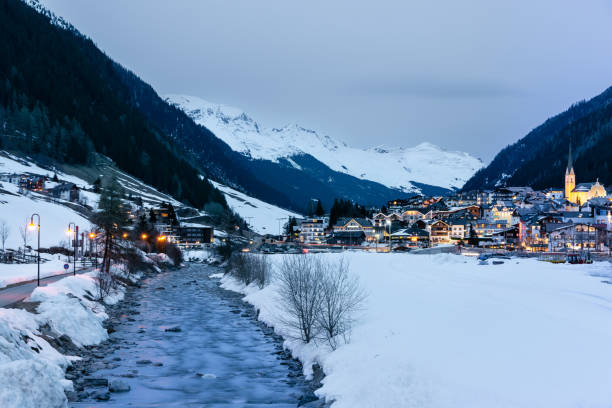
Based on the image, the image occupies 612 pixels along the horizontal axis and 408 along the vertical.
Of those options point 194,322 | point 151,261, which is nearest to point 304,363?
point 194,322

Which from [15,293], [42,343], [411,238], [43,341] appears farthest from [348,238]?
[42,343]

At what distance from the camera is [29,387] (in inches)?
775

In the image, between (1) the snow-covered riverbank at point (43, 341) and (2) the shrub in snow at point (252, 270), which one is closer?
(1) the snow-covered riverbank at point (43, 341)

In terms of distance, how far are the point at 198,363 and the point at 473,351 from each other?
1681cm

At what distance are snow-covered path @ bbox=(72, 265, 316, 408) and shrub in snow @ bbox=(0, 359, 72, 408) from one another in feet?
9.62

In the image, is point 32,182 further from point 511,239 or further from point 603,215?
point 603,215

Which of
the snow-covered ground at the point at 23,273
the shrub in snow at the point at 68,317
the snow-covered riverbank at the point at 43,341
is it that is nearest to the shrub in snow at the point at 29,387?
the snow-covered riverbank at the point at 43,341

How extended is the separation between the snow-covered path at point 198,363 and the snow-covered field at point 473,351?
8.16 ft

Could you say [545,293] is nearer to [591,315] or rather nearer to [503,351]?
[591,315]

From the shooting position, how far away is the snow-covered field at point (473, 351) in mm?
20297

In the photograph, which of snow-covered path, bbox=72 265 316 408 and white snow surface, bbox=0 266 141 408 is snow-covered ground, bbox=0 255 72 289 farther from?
snow-covered path, bbox=72 265 316 408

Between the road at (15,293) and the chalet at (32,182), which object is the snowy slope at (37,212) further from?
the road at (15,293)

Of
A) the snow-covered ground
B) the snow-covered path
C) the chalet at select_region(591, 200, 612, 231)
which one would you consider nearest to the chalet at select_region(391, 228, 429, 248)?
the chalet at select_region(591, 200, 612, 231)

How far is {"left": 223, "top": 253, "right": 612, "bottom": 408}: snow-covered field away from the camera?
20297mm
